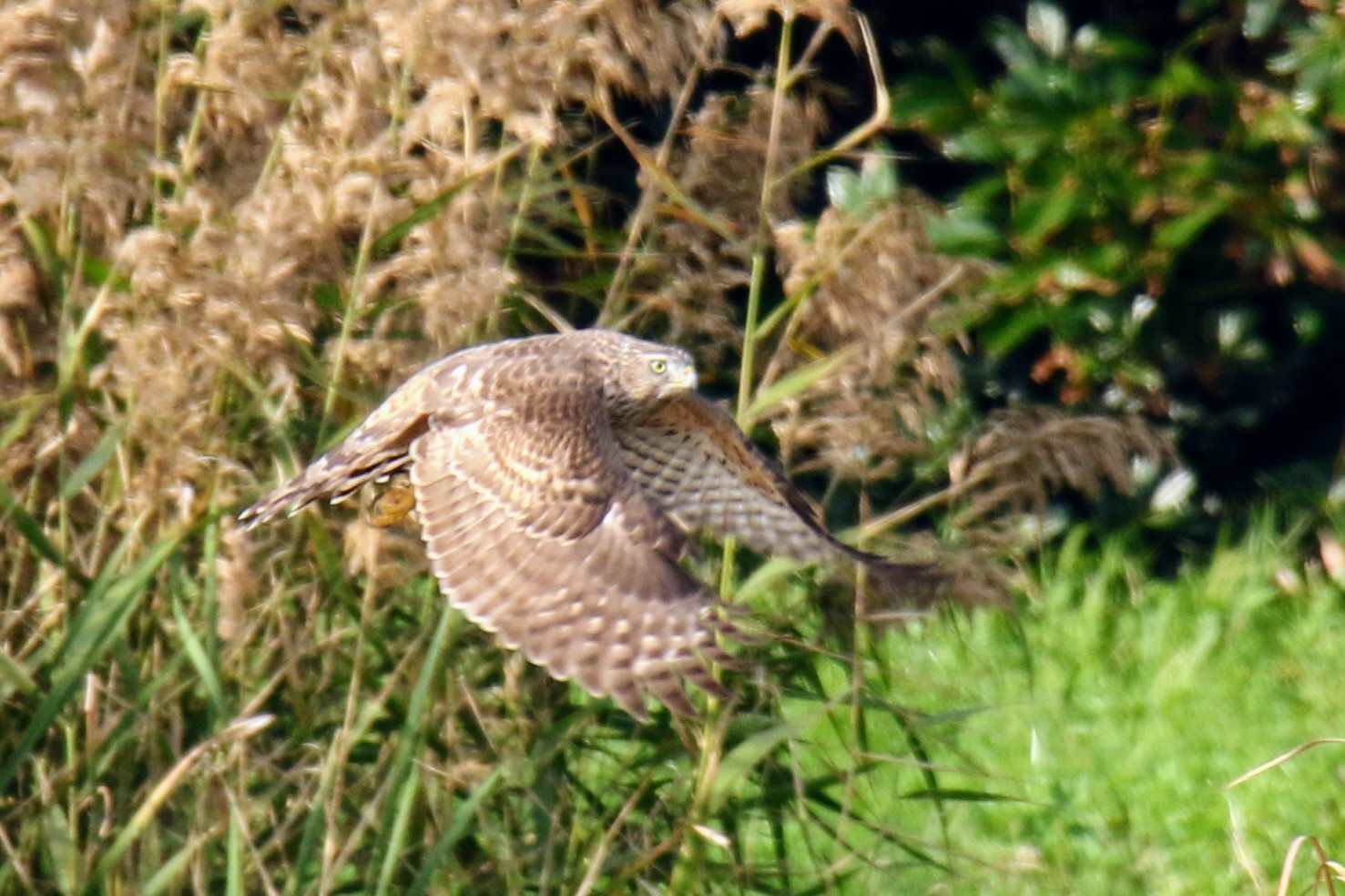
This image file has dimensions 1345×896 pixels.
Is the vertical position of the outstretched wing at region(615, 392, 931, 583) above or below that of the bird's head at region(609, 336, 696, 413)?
below

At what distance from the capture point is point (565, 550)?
3.04m

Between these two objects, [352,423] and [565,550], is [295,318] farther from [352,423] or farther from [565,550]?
[565,550]

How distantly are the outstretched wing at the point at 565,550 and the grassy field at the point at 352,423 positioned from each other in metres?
0.09

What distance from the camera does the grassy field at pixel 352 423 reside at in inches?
100

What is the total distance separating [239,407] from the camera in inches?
110

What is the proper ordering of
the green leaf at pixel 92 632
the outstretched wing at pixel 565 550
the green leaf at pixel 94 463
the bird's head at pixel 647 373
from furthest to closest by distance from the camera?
the bird's head at pixel 647 373 → the outstretched wing at pixel 565 550 → the green leaf at pixel 94 463 → the green leaf at pixel 92 632

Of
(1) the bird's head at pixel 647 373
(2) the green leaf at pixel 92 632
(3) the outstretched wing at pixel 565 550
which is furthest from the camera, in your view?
(1) the bird's head at pixel 647 373

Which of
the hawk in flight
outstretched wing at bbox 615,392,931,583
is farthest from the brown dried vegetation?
outstretched wing at bbox 615,392,931,583

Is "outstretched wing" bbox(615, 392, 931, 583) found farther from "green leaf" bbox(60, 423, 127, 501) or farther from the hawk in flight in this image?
"green leaf" bbox(60, 423, 127, 501)

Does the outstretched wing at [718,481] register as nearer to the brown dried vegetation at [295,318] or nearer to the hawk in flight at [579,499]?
the hawk in flight at [579,499]

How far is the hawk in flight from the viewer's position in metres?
2.69

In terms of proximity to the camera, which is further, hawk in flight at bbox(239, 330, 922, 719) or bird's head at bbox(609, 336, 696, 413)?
bird's head at bbox(609, 336, 696, 413)

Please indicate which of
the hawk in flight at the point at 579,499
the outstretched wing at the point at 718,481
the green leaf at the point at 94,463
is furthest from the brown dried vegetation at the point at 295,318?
the outstretched wing at the point at 718,481

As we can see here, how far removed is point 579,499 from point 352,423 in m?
0.44
